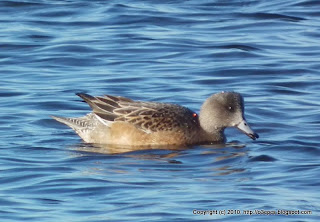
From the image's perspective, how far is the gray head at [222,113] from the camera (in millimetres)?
11359

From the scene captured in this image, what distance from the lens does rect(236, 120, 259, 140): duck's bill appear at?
36.3 feet

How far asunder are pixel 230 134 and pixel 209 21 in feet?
19.9

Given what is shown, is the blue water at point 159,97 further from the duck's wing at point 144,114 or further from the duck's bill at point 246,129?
the duck's wing at point 144,114

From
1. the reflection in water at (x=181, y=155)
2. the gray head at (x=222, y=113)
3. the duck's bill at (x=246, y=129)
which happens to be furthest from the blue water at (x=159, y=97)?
the gray head at (x=222, y=113)

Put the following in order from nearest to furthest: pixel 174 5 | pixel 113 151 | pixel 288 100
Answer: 1. pixel 113 151
2. pixel 288 100
3. pixel 174 5

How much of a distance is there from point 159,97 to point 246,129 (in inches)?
93.4

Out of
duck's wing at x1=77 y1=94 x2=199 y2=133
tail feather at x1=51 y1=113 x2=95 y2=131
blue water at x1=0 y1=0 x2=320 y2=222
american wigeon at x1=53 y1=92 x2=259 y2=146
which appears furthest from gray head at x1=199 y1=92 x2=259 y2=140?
tail feather at x1=51 y1=113 x2=95 y2=131

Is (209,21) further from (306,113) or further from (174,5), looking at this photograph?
(306,113)

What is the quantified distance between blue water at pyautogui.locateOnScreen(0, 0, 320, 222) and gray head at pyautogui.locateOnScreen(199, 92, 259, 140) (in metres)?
0.28

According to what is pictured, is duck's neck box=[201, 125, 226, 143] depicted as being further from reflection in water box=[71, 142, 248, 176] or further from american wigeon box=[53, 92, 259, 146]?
reflection in water box=[71, 142, 248, 176]

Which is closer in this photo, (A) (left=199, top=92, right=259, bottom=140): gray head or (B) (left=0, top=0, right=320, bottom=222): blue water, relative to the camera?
(B) (left=0, top=0, right=320, bottom=222): blue water

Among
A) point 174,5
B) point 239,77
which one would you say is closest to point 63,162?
point 239,77

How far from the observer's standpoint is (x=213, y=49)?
16.1 meters

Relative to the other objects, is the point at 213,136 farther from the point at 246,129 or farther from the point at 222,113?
the point at 246,129
